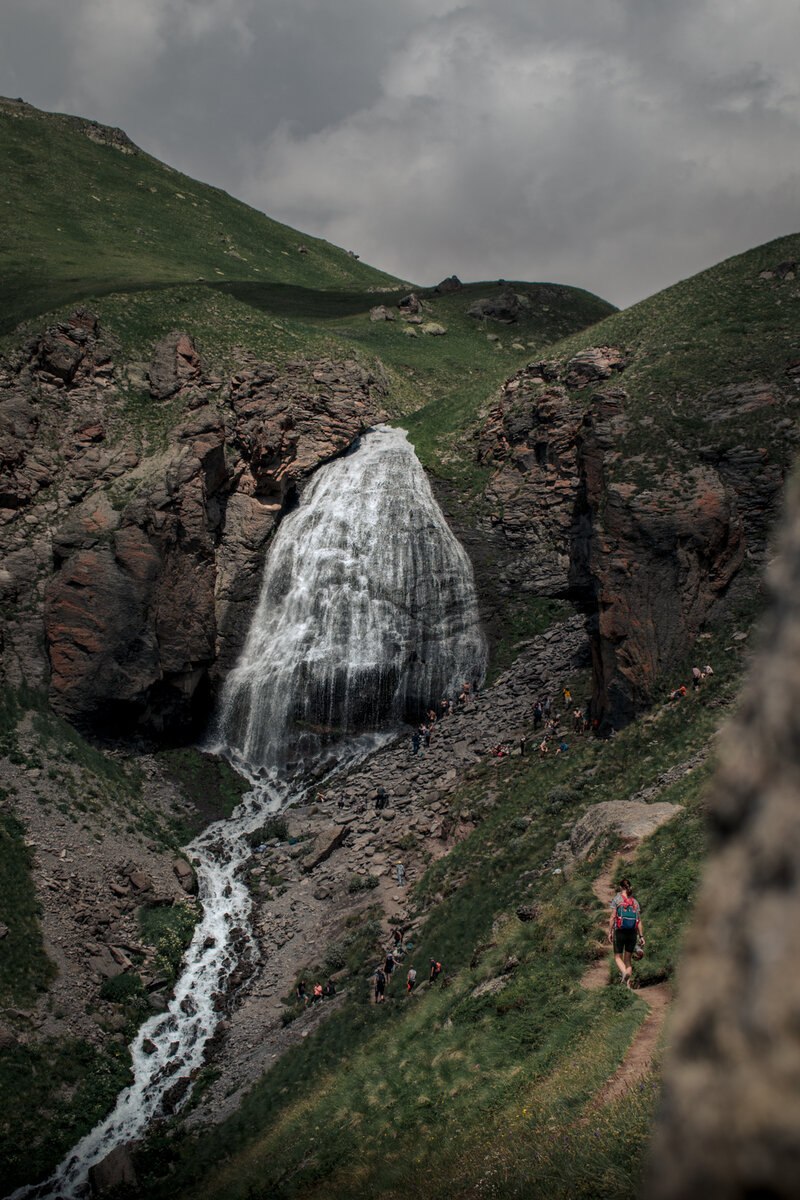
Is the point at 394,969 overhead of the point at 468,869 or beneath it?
beneath

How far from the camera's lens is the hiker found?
443 inches

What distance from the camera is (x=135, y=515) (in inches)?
1366

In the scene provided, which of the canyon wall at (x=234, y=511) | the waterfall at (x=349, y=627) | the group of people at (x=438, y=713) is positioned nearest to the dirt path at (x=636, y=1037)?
the canyon wall at (x=234, y=511)

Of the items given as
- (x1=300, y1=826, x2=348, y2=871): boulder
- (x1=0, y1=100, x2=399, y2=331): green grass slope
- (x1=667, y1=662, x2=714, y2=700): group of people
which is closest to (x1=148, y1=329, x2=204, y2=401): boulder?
(x1=0, y1=100, x2=399, y2=331): green grass slope

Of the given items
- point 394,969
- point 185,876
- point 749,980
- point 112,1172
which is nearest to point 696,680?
point 394,969

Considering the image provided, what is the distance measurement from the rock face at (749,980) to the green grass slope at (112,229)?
54296 millimetres

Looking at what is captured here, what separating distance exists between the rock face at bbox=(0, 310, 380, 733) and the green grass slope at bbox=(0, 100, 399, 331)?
10497 mm

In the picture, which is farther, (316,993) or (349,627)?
(349,627)

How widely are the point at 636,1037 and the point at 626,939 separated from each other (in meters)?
2.02

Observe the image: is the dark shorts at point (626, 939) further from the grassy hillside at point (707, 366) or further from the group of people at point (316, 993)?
the grassy hillside at point (707, 366)

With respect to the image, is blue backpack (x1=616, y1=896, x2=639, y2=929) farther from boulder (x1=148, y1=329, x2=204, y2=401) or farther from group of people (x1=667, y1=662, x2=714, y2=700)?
boulder (x1=148, y1=329, x2=204, y2=401)

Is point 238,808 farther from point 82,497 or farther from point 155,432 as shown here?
point 155,432

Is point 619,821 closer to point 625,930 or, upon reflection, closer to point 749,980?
point 625,930

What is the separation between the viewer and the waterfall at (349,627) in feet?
119
